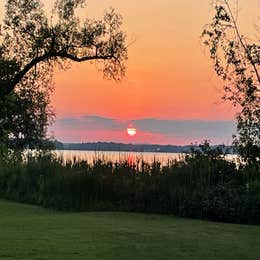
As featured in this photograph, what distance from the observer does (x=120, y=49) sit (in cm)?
2569

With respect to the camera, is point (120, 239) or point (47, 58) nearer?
point (120, 239)

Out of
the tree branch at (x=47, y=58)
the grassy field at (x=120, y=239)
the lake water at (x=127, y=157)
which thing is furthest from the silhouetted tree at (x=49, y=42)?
the grassy field at (x=120, y=239)

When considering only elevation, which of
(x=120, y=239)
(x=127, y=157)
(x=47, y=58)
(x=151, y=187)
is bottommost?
(x=120, y=239)

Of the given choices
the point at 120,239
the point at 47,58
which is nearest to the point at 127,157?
the point at 120,239

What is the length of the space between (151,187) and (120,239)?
21.8ft

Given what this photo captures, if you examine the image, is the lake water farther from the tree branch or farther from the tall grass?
the tree branch

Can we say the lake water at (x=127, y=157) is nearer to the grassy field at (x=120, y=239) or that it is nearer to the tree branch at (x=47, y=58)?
the grassy field at (x=120, y=239)

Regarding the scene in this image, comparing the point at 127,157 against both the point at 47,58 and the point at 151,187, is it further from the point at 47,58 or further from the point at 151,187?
the point at 47,58

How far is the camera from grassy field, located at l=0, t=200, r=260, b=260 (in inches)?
324

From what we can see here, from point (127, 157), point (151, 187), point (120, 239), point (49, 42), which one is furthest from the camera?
point (49, 42)

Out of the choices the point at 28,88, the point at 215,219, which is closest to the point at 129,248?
the point at 215,219

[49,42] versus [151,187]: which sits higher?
[49,42]

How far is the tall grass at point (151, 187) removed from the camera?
14312 millimetres

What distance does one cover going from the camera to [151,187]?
52.8ft
